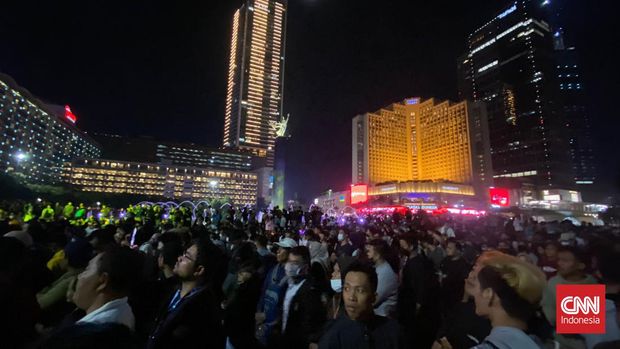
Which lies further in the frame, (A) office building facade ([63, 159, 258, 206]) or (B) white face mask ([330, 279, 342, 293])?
(A) office building facade ([63, 159, 258, 206])

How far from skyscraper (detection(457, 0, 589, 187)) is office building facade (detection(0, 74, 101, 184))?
154m

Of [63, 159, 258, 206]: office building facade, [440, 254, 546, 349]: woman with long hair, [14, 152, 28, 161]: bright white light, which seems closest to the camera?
[440, 254, 546, 349]: woman with long hair

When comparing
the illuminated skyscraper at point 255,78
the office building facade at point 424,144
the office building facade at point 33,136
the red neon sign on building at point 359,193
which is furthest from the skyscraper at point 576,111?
the office building facade at point 33,136

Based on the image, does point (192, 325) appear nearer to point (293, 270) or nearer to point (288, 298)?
point (288, 298)

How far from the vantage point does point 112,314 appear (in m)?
1.95

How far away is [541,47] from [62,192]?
16706 cm

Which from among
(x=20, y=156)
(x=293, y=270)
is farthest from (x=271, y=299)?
(x=20, y=156)

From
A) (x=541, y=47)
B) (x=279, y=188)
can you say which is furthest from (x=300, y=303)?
(x=541, y=47)

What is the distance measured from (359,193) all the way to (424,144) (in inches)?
1481

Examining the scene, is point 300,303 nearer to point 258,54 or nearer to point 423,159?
point 423,159

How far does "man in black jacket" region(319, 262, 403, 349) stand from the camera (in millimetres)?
2242

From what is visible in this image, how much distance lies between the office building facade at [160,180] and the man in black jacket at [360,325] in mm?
112377

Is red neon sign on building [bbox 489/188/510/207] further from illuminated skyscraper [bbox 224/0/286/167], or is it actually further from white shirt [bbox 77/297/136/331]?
illuminated skyscraper [bbox 224/0/286/167]

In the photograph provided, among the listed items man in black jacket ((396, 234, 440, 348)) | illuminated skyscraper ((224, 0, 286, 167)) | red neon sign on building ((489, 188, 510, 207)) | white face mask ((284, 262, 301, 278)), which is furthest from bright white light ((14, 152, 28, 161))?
red neon sign on building ((489, 188, 510, 207))
